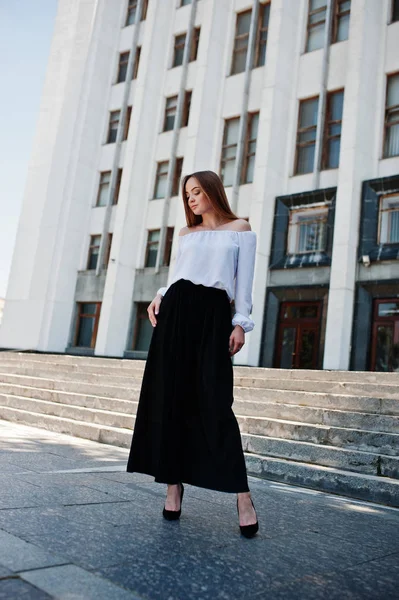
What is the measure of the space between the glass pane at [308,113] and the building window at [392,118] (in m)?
2.61

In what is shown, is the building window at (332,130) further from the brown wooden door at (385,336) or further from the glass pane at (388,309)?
the brown wooden door at (385,336)

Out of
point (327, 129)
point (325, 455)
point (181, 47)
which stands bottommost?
point (325, 455)

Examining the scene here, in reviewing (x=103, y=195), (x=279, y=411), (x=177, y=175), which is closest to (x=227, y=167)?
(x=177, y=175)

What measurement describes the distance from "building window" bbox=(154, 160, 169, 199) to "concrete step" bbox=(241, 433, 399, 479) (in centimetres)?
1946

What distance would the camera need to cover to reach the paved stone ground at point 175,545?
1960 mm

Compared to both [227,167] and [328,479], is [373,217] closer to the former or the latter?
[227,167]

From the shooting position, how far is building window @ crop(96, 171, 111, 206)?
26.4 metres

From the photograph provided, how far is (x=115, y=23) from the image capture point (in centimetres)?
2803

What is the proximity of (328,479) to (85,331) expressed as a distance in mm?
21836

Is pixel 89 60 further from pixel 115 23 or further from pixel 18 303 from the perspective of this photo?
pixel 18 303

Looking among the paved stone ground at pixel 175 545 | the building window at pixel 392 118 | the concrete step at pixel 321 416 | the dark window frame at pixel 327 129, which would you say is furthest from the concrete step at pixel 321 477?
the dark window frame at pixel 327 129

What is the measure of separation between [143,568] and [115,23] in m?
30.3

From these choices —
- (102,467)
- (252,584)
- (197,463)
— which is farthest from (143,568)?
(102,467)

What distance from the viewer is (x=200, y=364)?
9.99 ft
